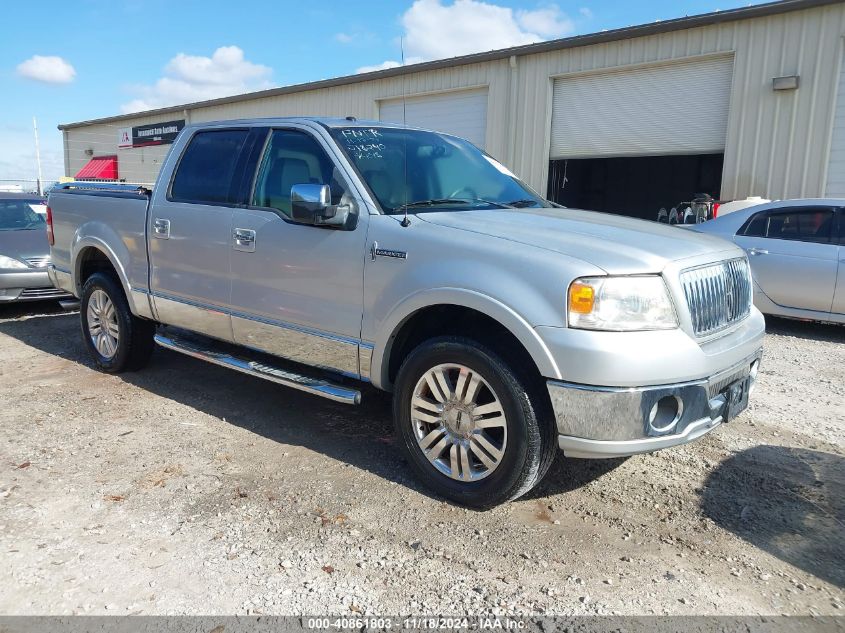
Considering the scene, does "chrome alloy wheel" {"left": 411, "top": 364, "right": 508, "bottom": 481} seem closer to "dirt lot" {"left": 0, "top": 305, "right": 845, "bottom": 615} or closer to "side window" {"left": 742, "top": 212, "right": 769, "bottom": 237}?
"dirt lot" {"left": 0, "top": 305, "right": 845, "bottom": 615}

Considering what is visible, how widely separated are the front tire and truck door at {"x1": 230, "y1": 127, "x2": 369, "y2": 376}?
0.49 m

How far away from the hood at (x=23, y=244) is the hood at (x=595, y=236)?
22.4 ft

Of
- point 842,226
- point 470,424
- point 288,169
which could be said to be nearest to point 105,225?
Answer: point 288,169

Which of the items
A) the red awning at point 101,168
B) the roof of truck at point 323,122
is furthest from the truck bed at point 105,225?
the red awning at point 101,168

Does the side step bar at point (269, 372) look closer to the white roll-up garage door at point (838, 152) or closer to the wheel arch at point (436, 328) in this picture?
the wheel arch at point (436, 328)

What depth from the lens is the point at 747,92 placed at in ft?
38.9

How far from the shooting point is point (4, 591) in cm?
269

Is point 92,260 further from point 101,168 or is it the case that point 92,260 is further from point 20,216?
point 101,168

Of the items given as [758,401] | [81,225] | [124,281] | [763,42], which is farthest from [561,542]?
[763,42]

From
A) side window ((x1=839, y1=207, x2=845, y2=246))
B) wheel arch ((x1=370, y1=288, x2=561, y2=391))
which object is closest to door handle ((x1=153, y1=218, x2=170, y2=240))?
wheel arch ((x1=370, y1=288, x2=561, y2=391))

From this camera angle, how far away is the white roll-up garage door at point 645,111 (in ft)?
40.9

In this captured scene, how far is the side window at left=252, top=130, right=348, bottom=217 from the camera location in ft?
13.4

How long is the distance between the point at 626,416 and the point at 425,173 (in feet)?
6.60

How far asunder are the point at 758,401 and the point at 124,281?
16.5ft
